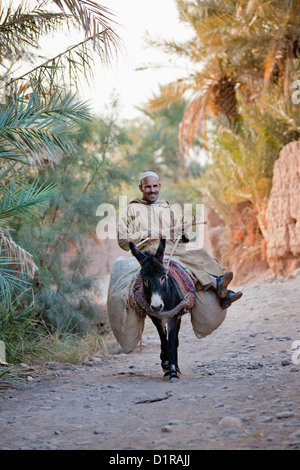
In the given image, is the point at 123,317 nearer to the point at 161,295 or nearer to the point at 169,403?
the point at 161,295

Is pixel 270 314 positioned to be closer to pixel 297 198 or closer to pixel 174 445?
pixel 297 198

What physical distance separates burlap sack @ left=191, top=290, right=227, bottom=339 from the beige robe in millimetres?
182

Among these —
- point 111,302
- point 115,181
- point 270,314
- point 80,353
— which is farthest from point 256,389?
point 115,181

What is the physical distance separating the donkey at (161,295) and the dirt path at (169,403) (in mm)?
263

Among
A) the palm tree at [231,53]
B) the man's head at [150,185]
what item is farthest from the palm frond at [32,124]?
the palm tree at [231,53]

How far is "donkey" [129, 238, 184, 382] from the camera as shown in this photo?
5819mm

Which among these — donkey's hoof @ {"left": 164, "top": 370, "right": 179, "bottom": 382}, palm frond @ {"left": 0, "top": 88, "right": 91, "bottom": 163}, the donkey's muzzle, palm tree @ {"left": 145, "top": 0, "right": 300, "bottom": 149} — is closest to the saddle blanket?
the donkey's muzzle

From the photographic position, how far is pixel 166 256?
21.7ft

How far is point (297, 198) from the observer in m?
13.6

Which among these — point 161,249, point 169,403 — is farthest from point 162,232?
point 169,403

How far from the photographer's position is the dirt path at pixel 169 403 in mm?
3766

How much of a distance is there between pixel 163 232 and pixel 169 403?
2309 mm

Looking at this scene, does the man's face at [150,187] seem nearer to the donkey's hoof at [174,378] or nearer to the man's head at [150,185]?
the man's head at [150,185]

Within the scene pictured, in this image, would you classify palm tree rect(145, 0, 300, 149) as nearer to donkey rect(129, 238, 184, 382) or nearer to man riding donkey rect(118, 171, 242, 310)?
man riding donkey rect(118, 171, 242, 310)
